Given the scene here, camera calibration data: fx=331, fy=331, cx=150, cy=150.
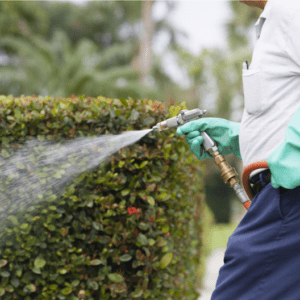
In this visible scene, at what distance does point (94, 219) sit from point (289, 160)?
52.1 inches

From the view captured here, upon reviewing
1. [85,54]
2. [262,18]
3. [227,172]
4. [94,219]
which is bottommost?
[94,219]

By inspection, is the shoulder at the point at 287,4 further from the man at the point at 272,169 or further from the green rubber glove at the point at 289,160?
the green rubber glove at the point at 289,160

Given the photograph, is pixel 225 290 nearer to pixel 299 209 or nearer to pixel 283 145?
pixel 299 209

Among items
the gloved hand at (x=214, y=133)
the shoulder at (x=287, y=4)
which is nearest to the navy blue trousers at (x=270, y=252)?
the gloved hand at (x=214, y=133)

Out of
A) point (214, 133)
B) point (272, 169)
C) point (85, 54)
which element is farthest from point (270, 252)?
point (85, 54)

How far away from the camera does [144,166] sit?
2082 mm

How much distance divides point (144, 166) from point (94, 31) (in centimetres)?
1878

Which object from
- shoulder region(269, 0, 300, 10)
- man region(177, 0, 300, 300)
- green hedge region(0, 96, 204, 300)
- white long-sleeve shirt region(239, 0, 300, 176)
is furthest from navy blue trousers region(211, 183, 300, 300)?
green hedge region(0, 96, 204, 300)

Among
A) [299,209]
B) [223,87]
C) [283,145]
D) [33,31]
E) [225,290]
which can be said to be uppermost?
[33,31]

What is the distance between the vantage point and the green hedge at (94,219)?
203 cm

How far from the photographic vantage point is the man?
1.18m

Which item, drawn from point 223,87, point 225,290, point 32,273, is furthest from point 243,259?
point 223,87

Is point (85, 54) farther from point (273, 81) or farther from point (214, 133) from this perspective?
point (273, 81)

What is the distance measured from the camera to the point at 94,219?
2.09 meters
